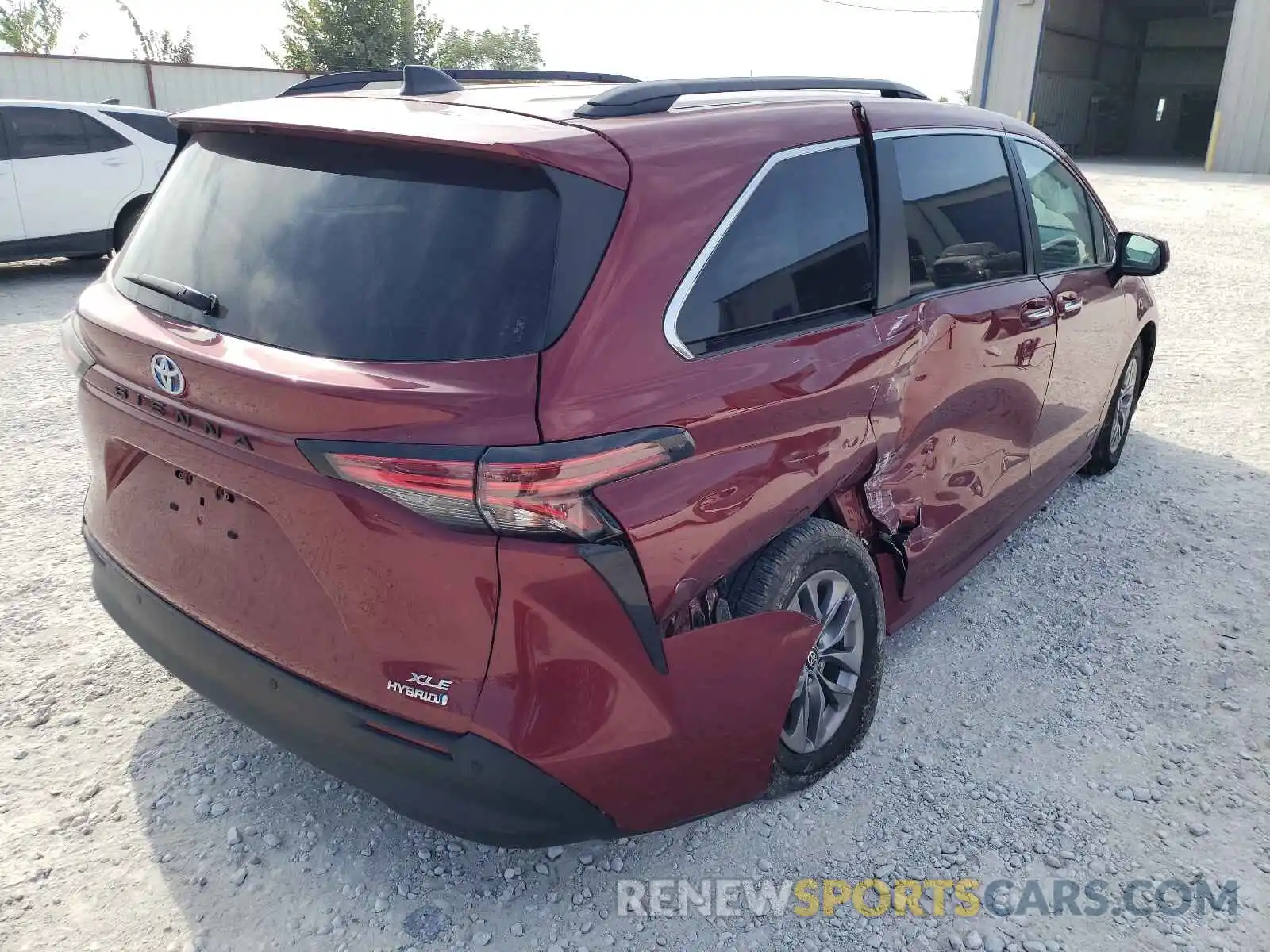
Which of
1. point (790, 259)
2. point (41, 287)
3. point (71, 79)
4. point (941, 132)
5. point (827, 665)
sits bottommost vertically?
point (41, 287)

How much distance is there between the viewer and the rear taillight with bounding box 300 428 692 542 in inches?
71.8

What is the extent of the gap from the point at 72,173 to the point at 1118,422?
9396 millimetres

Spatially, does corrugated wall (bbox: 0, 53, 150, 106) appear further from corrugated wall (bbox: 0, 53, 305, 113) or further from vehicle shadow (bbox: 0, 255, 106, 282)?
vehicle shadow (bbox: 0, 255, 106, 282)

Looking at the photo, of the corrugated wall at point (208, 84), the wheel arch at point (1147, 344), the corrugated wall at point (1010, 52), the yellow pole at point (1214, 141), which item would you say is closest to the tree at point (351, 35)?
the corrugated wall at point (208, 84)

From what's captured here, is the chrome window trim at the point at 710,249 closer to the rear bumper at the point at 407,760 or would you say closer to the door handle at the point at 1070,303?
the rear bumper at the point at 407,760

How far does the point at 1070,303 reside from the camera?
3.84 meters

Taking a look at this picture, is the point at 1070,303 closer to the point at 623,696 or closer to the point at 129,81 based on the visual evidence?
the point at 623,696

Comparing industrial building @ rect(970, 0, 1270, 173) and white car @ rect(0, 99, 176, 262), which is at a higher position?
industrial building @ rect(970, 0, 1270, 173)

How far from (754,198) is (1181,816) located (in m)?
2.03

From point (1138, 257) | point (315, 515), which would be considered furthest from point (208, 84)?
point (315, 515)

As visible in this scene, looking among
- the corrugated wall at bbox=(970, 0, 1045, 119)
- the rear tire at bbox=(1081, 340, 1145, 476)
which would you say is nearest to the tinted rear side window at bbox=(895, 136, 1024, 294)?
the rear tire at bbox=(1081, 340, 1145, 476)

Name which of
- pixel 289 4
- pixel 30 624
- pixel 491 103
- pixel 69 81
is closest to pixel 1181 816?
pixel 491 103

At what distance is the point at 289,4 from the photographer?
3128 cm

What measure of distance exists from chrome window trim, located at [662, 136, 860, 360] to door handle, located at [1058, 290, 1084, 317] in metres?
1.68
